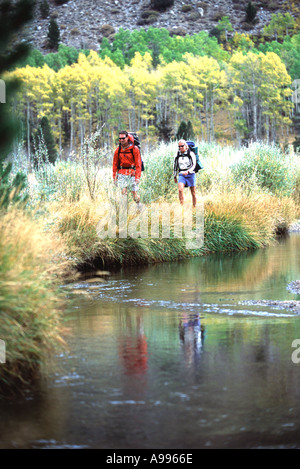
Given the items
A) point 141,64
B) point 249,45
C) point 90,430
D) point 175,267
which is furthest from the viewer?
point 249,45

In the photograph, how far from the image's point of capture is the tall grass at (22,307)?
511 cm

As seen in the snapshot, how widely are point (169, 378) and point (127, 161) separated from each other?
1039cm

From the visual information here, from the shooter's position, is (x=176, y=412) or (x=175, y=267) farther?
(x=175, y=267)

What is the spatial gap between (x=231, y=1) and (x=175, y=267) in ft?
538

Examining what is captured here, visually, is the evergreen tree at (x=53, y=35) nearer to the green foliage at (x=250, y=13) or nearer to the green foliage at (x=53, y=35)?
the green foliage at (x=53, y=35)

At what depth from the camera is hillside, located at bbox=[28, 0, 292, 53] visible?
501 feet

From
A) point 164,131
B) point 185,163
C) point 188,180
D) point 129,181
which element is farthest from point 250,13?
point 129,181

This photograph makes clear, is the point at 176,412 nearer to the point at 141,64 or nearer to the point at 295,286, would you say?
the point at 295,286

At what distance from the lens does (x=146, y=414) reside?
466cm

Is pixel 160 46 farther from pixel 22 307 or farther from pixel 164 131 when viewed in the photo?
pixel 22 307

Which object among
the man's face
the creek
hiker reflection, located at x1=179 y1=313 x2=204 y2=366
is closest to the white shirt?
the man's face

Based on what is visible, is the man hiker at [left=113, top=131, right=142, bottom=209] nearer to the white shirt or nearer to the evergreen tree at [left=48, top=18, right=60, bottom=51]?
the white shirt

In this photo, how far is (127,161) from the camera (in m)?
15.5

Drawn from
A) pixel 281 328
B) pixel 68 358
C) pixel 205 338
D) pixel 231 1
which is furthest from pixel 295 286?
pixel 231 1
